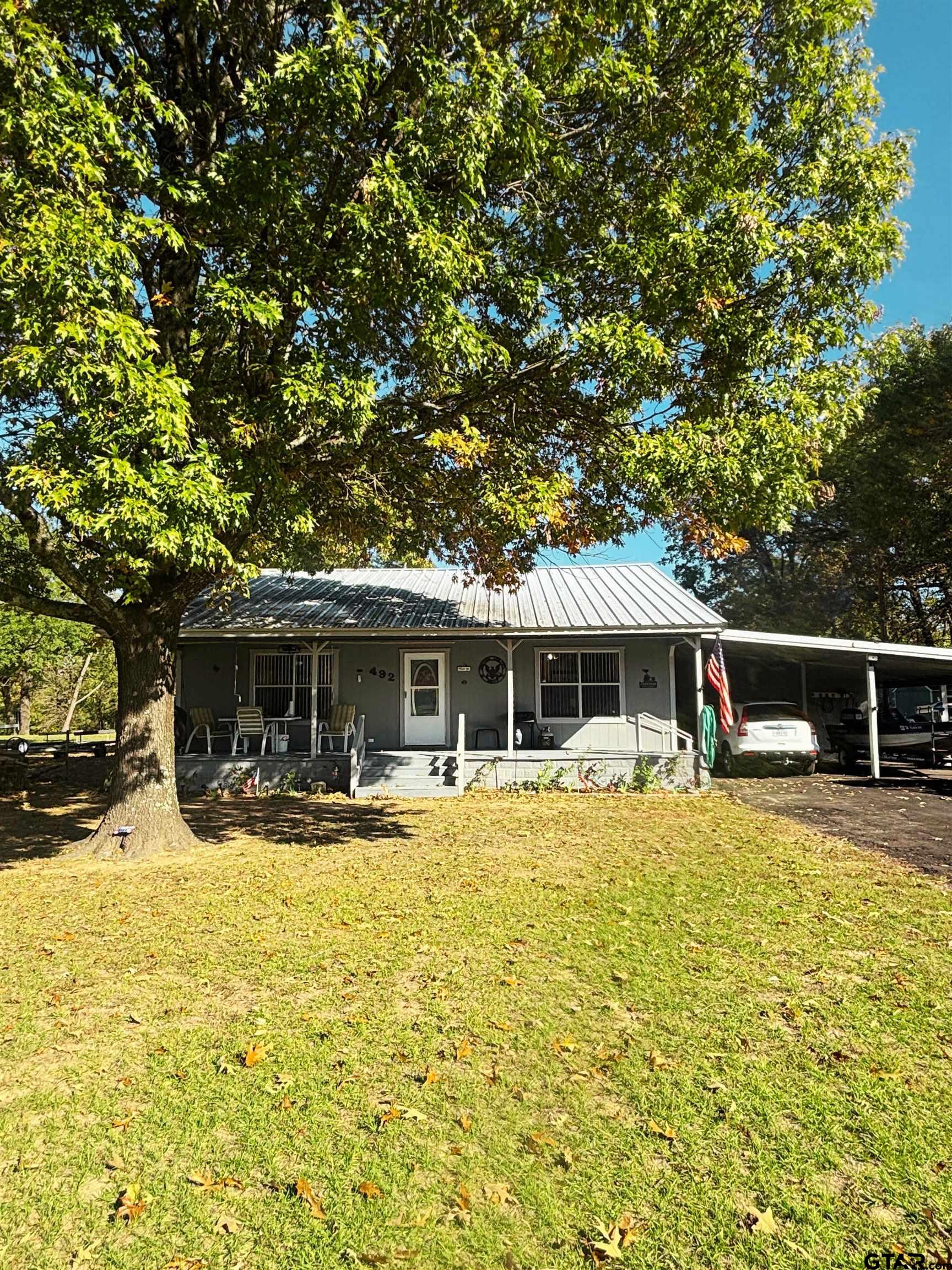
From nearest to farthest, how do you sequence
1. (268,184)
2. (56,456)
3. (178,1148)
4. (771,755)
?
1. (178,1148)
2. (56,456)
3. (268,184)
4. (771,755)

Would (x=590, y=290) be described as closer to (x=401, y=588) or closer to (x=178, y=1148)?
(x=178, y=1148)

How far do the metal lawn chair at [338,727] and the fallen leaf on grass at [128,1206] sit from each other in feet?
41.9

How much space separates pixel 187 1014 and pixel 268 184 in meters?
6.63

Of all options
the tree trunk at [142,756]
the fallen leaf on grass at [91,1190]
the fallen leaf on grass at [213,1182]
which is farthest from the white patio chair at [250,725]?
the fallen leaf on grass at [213,1182]

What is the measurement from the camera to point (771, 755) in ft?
52.7

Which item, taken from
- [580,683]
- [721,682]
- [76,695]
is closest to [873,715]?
[721,682]

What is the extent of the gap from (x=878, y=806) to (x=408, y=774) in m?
8.55

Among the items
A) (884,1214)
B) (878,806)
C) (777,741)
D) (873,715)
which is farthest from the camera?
(777,741)

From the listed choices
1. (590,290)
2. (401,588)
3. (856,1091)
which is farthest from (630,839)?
(401,588)

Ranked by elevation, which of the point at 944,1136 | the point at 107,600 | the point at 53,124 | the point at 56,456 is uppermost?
the point at 53,124

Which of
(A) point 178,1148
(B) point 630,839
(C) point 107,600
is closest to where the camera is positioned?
(A) point 178,1148

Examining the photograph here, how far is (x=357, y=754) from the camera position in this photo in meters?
14.5

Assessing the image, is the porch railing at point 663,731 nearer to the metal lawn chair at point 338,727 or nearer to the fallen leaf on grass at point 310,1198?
the metal lawn chair at point 338,727

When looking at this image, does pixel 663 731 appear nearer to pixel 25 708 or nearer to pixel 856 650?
pixel 856 650
